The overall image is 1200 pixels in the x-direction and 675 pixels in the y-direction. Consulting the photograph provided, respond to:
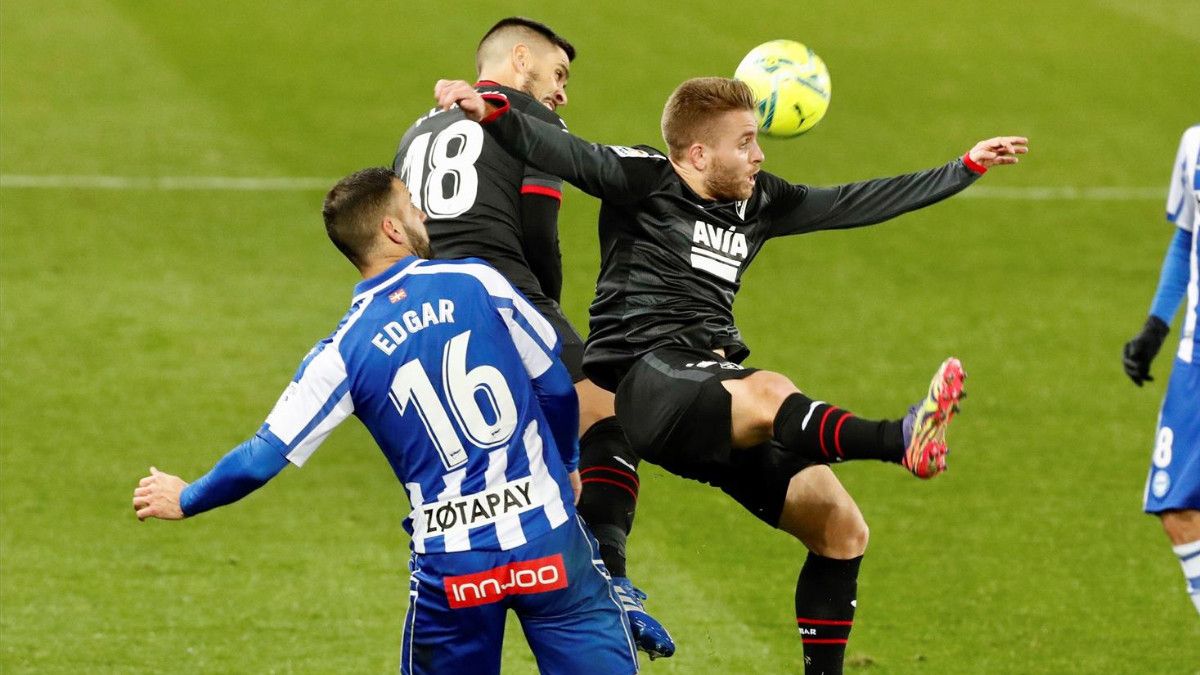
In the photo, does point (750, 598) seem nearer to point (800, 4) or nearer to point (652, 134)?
point (652, 134)

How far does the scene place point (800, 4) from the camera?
61.5 ft

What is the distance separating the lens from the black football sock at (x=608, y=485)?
6.28m

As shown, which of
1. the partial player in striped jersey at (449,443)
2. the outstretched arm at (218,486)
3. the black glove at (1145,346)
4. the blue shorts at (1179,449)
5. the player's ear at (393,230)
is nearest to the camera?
the outstretched arm at (218,486)

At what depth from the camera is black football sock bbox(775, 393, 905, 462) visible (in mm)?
5016

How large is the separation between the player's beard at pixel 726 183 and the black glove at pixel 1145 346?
64.7 inches

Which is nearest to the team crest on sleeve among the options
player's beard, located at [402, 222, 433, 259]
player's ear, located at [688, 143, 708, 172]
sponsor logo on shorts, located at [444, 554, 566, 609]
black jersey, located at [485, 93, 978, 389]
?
black jersey, located at [485, 93, 978, 389]

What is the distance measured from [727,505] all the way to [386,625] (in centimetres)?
226

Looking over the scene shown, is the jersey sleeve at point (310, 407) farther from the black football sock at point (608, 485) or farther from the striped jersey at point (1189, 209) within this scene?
the striped jersey at point (1189, 209)

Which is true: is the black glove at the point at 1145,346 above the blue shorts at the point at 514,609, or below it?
above

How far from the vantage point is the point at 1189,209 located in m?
6.24

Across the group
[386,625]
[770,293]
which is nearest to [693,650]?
[386,625]

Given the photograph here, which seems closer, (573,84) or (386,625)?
(386,625)

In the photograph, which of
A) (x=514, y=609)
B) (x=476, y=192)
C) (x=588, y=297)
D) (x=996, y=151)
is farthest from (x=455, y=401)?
(x=588, y=297)

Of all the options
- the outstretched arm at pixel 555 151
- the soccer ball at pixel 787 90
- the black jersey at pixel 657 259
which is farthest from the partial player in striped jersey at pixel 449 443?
the soccer ball at pixel 787 90
